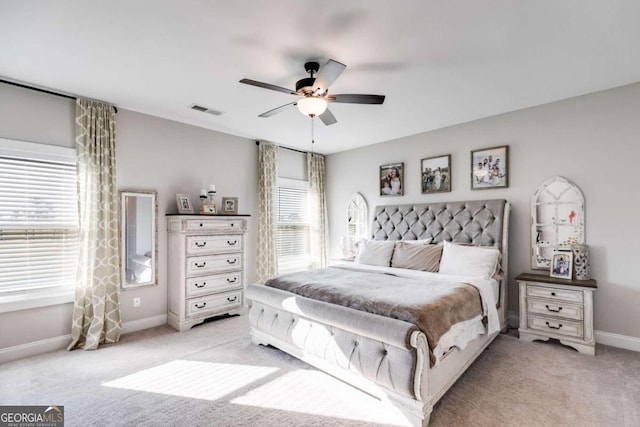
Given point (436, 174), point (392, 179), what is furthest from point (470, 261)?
point (392, 179)

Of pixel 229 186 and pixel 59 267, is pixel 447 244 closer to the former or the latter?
pixel 229 186

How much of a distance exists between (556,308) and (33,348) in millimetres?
5389

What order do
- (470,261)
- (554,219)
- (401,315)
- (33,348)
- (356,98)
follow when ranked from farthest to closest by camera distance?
1. (554,219)
2. (470,261)
3. (33,348)
4. (356,98)
5. (401,315)

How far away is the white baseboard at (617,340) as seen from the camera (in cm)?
306

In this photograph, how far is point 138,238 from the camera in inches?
148

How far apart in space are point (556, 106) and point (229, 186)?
14.5 feet

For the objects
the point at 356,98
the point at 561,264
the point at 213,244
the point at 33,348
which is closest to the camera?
the point at 356,98

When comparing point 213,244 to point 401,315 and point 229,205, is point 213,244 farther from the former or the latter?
point 401,315

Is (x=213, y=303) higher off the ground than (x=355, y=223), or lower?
lower

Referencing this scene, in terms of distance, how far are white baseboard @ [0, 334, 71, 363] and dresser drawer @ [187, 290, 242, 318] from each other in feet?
4.06

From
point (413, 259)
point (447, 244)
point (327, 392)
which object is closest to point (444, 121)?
point (447, 244)

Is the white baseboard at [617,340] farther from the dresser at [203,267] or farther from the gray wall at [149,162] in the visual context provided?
the gray wall at [149,162]

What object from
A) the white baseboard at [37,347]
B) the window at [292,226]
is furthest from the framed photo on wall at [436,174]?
the white baseboard at [37,347]

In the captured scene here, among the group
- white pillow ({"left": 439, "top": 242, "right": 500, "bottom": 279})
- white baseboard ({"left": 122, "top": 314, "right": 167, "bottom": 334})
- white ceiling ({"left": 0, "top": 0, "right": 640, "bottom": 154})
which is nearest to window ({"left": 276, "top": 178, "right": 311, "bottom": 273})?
white baseboard ({"left": 122, "top": 314, "right": 167, "bottom": 334})
